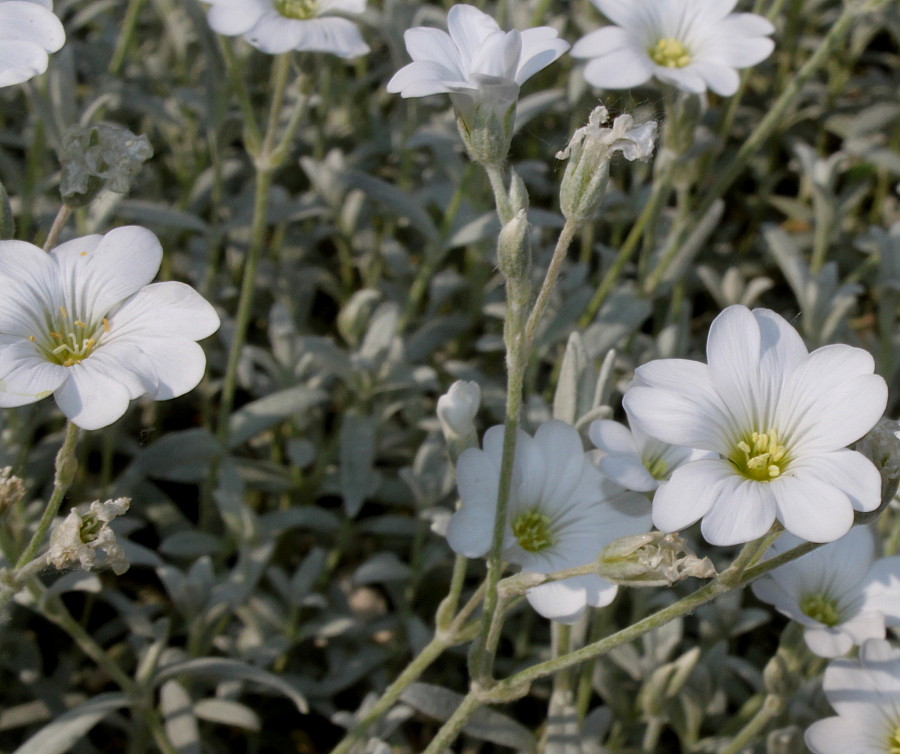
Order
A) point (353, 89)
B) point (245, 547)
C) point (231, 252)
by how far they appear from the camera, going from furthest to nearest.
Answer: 1. point (353, 89)
2. point (231, 252)
3. point (245, 547)

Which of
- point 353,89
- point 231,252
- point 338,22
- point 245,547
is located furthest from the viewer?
point 353,89

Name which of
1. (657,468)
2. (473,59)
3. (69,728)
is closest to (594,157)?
(473,59)

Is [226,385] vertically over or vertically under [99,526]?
under

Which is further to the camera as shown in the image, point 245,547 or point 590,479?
point 245,547

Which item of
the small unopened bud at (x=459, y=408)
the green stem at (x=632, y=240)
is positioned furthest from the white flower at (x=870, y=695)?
the green stem at (x=632, y=240)

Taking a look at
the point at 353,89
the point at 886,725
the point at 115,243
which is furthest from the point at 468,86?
the point at 353,89

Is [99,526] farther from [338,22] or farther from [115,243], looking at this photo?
[338,22]

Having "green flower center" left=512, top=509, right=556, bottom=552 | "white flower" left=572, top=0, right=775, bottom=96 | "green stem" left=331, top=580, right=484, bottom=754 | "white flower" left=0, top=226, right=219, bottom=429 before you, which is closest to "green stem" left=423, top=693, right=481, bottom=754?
"green stem" left=331, top=580, right=484, bottom=754
